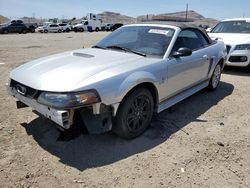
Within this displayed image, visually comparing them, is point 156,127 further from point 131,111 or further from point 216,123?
point 216,123

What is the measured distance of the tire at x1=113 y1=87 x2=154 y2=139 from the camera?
3.25 metres

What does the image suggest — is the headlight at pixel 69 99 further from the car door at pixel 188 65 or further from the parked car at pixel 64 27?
the parked car at pixel 64 27

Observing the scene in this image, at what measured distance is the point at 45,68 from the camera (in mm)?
3361

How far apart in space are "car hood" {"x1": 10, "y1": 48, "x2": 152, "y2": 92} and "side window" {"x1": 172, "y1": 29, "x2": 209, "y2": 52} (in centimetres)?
90

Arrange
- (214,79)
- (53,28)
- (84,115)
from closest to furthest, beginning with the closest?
(84,115), (214,79), (53,28)

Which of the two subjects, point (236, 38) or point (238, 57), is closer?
point (238, 57)

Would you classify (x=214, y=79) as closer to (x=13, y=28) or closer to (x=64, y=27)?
(x=13, y=28)

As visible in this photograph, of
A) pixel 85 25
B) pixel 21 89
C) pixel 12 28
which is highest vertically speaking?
pixel 85 25

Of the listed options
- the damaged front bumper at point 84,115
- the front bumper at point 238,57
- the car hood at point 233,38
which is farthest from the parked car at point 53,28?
the damaged front bumper at point 84,115

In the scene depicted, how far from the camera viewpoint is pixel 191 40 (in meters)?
4.71

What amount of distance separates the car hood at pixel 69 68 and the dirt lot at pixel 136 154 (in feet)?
2.81

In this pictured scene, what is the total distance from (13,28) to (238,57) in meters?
32.0

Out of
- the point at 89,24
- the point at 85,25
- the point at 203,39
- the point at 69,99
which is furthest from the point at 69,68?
the point at 89,24

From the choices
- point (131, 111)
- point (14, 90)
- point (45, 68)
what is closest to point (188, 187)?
point (131, 111)
